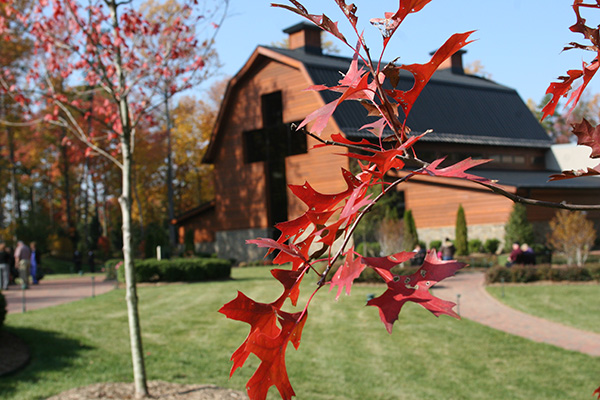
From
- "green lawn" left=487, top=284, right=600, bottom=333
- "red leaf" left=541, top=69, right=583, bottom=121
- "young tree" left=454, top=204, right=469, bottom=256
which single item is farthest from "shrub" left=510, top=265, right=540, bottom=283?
"red leaf" left=541, top=69, right=583, bottom=121

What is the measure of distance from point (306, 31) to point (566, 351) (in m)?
22.6

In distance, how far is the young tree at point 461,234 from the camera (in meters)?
24.1

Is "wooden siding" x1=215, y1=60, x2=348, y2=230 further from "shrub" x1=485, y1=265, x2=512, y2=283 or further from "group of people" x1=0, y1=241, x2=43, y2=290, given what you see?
"group of people" x1=0, y1=241, x2=43, y2=290

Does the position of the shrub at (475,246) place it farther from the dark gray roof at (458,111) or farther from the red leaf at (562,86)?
the red leaf at (562,86)

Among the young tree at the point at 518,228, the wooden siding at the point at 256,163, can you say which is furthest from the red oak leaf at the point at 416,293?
the young tree at the point at 518,228

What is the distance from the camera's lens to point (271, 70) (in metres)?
26.2

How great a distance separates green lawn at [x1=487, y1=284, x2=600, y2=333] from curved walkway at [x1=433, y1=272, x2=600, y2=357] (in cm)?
32

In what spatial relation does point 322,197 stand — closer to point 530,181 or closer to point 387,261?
point 387,261

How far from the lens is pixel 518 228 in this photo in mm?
22719

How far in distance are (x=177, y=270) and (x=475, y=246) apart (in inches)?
500

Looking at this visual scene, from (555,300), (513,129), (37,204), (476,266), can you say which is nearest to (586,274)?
(555,300)

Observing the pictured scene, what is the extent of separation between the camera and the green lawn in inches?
494

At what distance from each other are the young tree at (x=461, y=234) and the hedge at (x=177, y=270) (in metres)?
10.3

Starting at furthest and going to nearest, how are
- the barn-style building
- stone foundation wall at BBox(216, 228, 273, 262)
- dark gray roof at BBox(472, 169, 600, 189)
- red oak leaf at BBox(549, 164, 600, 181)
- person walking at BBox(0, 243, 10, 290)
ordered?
stone foundation wall at BBox(216, 228, 273, 262), the barn-style building, dark gray roof at BBox(472, 169, 600, 189), person walking at BBox(0, 243, 10, 290), red oak leaf at BBox(549, 164, 600, 181)
